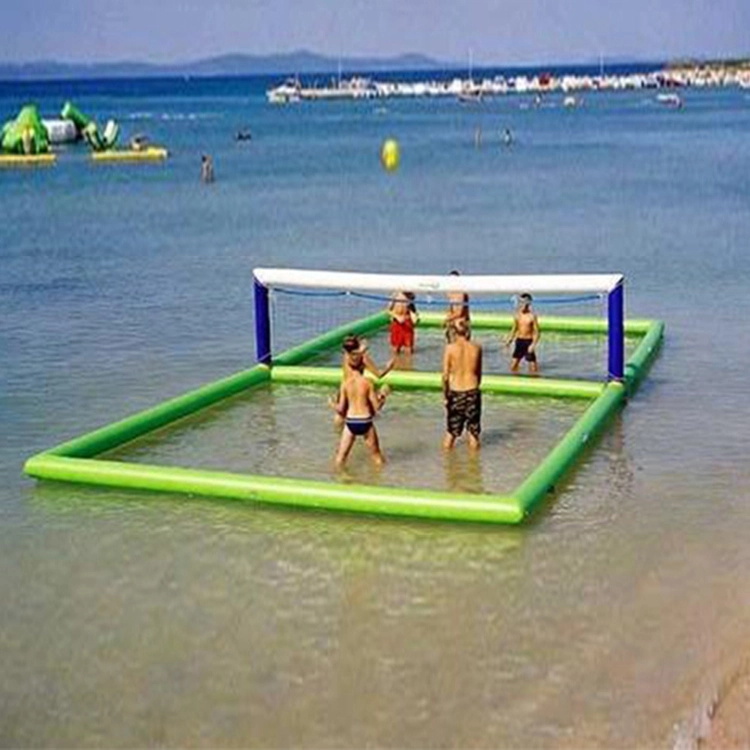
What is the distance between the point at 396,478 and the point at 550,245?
18440 millimetres

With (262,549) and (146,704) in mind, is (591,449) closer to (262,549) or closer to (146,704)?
(262,549)

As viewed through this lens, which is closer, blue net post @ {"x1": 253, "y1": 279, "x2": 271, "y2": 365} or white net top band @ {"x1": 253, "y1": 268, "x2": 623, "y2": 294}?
white net top band @ {"x1": 253, "y1": 268, "x2": 623, "y2": 294}

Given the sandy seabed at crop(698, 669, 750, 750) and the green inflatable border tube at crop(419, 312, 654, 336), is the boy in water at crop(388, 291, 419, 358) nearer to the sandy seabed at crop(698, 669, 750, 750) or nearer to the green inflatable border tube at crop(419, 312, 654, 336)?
the green inflatable border tube at crop(419, 312, 654, 336)

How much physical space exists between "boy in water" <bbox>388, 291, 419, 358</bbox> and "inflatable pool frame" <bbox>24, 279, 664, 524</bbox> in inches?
39.4

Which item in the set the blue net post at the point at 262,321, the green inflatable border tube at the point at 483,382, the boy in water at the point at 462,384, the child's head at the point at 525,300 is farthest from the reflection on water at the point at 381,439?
the child's head at the point at 525,300

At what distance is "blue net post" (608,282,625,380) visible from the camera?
14.7m

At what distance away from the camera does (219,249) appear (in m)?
31.1

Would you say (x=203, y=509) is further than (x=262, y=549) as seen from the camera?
Yes

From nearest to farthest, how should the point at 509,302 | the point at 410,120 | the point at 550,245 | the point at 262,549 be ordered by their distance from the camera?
the point at 262,549, the point at 509,302, the point at 550,245, the point at 410,120

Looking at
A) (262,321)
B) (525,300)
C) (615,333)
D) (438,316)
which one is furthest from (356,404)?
(438,316)

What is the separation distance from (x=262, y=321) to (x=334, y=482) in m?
4.37

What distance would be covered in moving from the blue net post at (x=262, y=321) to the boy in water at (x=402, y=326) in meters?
1.74

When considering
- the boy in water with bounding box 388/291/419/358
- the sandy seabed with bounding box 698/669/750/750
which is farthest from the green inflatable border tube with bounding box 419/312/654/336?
the sandy seabed with bounding box 698/669/750/750

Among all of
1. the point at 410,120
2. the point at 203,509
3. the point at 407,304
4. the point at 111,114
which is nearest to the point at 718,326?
the point at 407,304
